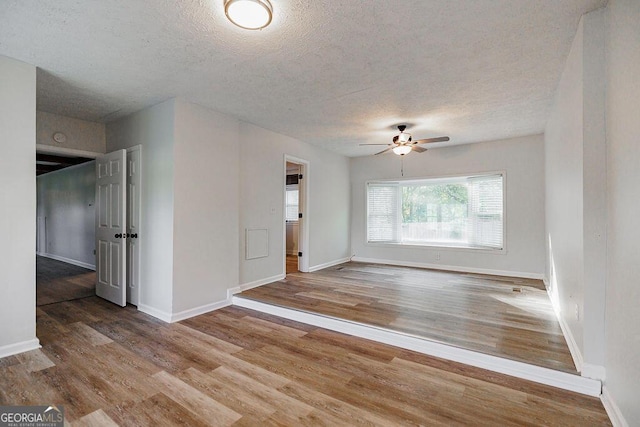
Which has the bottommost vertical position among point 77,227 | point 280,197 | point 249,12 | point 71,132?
point 77,227

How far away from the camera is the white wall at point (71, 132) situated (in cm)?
380

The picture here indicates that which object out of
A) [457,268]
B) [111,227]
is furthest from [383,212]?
[111,227]

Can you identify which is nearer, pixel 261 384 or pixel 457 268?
pixel 261 384

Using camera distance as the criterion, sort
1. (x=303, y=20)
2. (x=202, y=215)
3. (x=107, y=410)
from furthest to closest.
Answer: (x=202, y=215)
(x=303, y=20)
(x=107, y=410)

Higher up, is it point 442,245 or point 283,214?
point 283,214

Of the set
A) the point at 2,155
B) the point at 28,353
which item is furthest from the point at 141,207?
the point at 28,353

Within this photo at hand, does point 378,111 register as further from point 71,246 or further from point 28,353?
point 71,246

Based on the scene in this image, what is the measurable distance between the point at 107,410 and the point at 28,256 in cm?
182

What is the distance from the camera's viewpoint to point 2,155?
2.60 metres

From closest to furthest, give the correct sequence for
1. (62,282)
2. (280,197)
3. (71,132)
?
(71,132)
(280,197)
(62,282)

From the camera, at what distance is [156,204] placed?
12.0 feet

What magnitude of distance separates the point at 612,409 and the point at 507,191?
4.27 meters

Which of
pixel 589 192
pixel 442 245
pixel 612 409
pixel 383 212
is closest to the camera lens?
pixel 612 409

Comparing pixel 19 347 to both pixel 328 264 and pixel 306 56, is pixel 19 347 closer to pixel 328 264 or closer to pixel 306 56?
pixel 306 56
